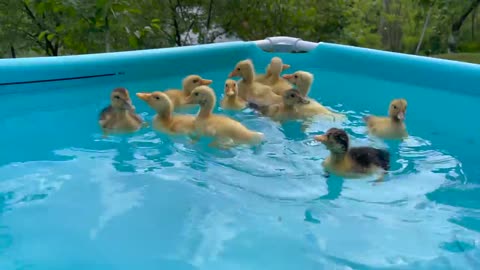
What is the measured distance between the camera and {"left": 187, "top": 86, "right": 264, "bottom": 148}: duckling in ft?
11.2

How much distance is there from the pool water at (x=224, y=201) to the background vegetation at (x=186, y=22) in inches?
62.5

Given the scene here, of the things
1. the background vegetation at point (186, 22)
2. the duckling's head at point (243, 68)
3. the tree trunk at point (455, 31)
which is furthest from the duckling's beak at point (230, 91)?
the tree trunk at point (455, 31)

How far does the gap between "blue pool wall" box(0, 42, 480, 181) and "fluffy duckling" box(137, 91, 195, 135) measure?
1.04 metres

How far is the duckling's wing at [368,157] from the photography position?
3.03 meters

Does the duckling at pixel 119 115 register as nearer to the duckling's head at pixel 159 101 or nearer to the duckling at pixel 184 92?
the duckling's head at pixel 159 101

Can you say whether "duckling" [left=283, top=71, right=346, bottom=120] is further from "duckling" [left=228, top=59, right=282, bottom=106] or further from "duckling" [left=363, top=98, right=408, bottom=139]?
"duckling" [left=363, top=98, right=408, bottom=139]

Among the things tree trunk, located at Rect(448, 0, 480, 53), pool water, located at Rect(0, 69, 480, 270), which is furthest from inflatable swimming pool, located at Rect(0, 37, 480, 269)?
tree trunk, located at Rect(448, 0, 480, 53)

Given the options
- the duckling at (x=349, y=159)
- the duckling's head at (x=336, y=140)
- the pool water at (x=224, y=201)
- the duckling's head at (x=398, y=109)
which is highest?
the duckling's head at (x=398, y=109)

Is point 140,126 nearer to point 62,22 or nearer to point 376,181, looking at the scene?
point 376,181

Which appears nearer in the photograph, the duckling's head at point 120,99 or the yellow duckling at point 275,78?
the duckling's head at point 120,99

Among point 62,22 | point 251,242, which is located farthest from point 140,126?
point 62,22

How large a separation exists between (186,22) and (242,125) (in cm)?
350

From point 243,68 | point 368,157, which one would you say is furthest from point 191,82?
point 368,157

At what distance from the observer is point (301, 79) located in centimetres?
431
